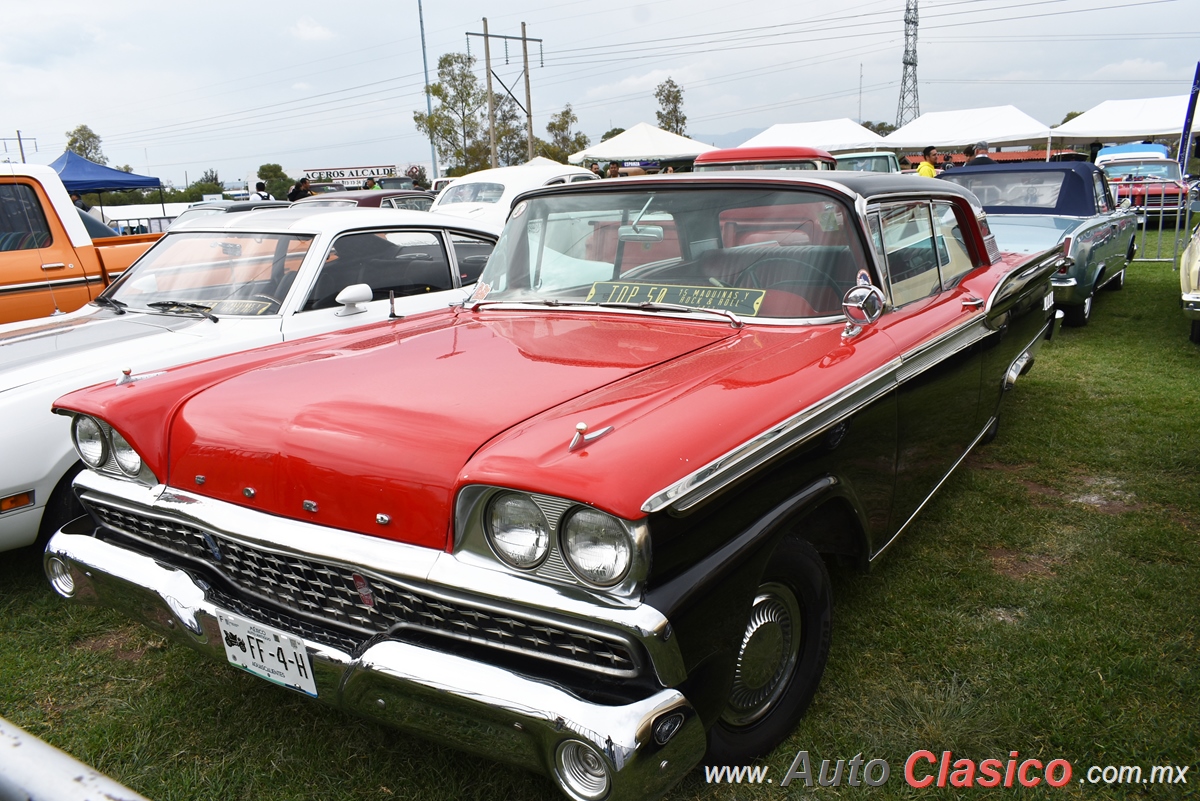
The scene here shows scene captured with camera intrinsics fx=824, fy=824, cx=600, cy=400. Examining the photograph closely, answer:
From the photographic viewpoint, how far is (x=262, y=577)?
2.18 metres

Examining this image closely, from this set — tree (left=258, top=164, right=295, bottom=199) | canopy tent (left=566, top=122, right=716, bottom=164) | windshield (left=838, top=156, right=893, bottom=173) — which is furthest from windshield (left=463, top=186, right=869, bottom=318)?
tree (left=258, top=164, right=295, bottom=199)

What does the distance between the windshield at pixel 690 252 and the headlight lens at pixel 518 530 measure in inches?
51.6

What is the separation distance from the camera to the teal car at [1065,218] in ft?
23.9

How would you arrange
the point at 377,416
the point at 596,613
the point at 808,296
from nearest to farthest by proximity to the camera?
the point at 596,613, the point at 377,416, the point at 808,296

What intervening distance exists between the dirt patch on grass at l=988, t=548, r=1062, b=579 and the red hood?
1303 millimetres

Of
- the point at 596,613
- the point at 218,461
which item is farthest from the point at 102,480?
the point at 596,613

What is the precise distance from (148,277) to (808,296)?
12.4ft

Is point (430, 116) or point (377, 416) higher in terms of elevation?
Answer: point (430, 116)

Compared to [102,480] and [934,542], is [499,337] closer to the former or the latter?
[102,480]

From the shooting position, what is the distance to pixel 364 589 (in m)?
1.96

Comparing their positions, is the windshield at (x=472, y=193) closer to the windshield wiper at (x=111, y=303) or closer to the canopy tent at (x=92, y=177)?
the windshield wiper at (x=111, y=303)

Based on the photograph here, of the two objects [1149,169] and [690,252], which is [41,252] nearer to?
[690,252]

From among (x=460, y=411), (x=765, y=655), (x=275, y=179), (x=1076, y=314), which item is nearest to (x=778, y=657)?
(x=765, y=655)

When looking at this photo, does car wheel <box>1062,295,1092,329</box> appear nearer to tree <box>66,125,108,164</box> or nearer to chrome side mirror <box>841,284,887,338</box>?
chrome side mirror <box>841,284,887,338</box>
